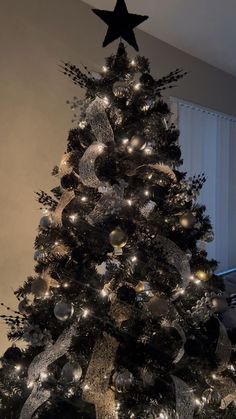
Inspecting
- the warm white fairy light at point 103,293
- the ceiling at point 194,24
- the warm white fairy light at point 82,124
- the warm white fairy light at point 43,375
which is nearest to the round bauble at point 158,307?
the warm white fairy light at point 103,293

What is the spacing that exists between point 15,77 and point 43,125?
267 millimetres

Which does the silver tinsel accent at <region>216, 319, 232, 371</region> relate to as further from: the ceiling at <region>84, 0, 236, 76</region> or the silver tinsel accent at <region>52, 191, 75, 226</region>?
the ceiling at <region>84, 0, 236, 76</region>

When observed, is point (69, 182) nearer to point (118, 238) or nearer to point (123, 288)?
point (118, 238)

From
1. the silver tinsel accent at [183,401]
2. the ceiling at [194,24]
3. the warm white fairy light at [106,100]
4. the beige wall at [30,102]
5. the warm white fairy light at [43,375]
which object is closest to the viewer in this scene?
the silver tinsel accent at [183,401]

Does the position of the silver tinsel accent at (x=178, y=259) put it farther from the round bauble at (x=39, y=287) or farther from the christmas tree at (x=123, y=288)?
the round bauble at (x=39, y=287)

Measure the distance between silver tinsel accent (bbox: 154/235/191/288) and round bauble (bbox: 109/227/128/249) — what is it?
13 cm

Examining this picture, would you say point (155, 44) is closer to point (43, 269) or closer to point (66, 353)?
point (43, 269)

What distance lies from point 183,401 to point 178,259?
35cm

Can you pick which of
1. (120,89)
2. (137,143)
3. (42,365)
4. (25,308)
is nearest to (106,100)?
(120,89)

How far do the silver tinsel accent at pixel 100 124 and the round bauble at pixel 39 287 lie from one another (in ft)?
1.46

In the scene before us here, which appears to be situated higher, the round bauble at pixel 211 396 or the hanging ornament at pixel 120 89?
the hanging ornament at pixel 120 89

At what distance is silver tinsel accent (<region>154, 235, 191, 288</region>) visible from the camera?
3.34 feet

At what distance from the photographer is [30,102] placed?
1872mm

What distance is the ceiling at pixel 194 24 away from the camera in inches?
81.1
